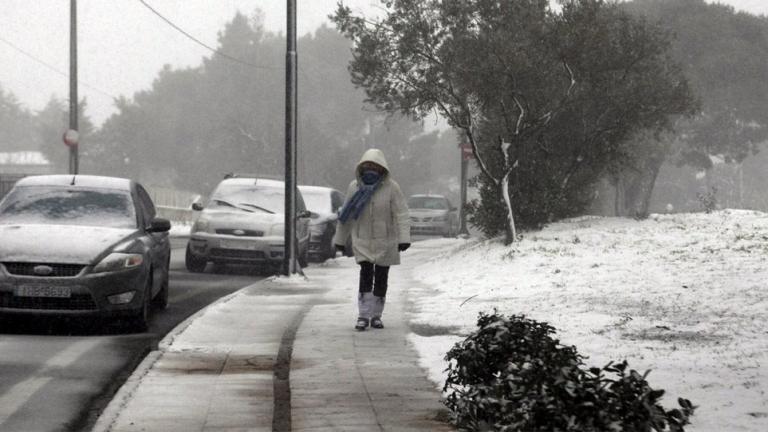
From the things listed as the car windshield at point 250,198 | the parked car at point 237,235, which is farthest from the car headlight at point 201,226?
the car windshield at point 250,198

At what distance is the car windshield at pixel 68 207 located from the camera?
A: 1335cm

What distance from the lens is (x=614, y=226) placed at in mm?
23562

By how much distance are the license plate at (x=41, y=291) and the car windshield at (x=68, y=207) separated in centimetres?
148

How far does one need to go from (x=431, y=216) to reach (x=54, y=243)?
32.5m

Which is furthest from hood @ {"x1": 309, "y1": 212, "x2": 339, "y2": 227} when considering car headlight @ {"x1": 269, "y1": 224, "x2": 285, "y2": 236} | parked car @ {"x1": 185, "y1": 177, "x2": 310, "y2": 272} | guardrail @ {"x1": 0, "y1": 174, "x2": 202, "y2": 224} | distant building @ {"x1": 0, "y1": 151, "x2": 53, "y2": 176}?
distant building @ {"x1": 0, "y1": 151, "x2": 53, "y2": 176}

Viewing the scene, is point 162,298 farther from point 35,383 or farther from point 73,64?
point 73,64

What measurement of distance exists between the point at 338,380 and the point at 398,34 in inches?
588

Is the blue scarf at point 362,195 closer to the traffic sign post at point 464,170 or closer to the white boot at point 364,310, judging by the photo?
the white boot at point 364,310

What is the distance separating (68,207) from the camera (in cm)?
1363

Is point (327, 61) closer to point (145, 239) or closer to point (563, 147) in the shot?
point (563, 147)

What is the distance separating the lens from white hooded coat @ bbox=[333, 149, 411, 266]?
1252cm

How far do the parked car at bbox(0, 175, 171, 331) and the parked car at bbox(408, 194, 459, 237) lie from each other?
2966cm

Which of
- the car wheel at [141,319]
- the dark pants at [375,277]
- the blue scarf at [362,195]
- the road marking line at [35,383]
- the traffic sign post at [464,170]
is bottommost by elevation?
the road marking line at [35,383]

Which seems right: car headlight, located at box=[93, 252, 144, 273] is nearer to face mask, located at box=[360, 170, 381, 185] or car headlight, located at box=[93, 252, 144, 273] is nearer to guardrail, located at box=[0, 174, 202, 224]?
face mask, located at box=[360, 170, 381, 185]
